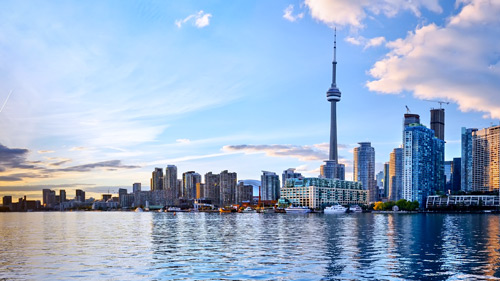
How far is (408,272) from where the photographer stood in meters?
56.6

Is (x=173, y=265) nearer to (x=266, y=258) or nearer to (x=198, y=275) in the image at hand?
(x=198, y=275)

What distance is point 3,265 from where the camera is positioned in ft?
211

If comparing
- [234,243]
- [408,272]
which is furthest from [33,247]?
[408,272]

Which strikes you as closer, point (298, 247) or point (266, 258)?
point (266, 258)

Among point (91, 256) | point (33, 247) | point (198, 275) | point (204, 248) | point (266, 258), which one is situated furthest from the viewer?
point (33, 247)

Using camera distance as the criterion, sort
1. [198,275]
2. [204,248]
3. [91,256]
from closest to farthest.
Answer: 1. [198,275]
2. [91,256]
3. [204,248]

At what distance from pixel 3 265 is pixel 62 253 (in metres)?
13.6

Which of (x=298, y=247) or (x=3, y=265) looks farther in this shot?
(x=298, y=247)


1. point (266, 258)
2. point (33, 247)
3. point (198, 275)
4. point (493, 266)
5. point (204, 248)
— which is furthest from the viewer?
point (33, 247)

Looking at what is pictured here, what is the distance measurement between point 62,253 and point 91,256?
7781 millimetres

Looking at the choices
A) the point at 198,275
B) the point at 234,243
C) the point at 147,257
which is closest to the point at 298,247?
the point at 234,243

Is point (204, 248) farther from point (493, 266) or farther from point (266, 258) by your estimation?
point (493, 266)

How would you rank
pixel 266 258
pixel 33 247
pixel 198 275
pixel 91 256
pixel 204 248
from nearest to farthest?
pixel 198 275 → pixel 266 258 → pixel 91 256 → pixel 204 248 → pixel 33 247

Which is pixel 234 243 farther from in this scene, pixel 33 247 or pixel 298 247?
pixel 33 247
